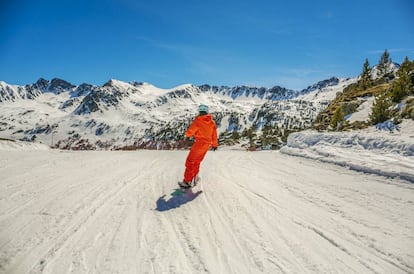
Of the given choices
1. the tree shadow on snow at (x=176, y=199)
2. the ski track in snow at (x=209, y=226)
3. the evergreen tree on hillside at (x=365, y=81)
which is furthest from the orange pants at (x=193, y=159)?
the evergreen tree on hillside at (x=365, y=81)

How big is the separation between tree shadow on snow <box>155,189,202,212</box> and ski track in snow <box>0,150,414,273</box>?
2 cm

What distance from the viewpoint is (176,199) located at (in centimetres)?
550

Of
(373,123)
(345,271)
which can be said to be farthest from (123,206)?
(373,123)

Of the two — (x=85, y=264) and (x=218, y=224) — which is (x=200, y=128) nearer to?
(x=218, y=224)

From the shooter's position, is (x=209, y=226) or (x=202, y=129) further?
(x=202, y=129)

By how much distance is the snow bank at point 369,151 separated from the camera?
6730 millimetres

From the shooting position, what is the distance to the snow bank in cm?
673

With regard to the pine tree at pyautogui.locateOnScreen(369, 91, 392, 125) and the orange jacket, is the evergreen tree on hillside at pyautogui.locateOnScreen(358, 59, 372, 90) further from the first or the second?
the orange jacket

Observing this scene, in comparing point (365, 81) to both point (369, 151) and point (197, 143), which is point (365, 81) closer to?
point (369, 151)

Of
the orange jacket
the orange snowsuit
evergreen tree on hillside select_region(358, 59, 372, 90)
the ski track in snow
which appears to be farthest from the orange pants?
evergreen tree on hillside select_region(358, 59, 372, 90)

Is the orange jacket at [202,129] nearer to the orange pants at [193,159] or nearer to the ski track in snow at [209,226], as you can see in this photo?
the orange pants at [193,159]

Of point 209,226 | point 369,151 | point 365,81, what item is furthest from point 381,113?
point 365,81

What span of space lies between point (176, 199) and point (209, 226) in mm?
1658

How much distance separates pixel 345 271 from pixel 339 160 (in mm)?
6782
